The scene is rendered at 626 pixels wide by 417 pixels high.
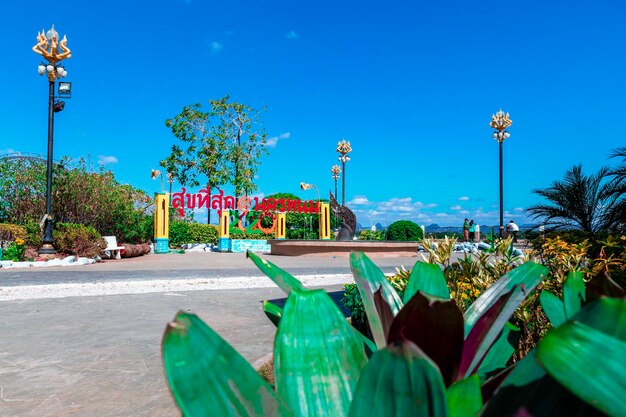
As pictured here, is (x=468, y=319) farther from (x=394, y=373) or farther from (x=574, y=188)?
(x=574, y=188)

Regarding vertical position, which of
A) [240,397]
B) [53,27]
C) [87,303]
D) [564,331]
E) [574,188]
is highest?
[53,27]

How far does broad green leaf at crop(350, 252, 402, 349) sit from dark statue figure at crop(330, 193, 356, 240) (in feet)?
77.2

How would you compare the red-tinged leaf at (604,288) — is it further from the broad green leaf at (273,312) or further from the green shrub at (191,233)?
the green shrub at (191,233)

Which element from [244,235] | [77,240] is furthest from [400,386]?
[244,235]

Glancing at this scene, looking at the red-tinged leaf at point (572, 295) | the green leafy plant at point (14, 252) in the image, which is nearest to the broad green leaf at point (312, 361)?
the red-tinged leaf at point (572, 295)

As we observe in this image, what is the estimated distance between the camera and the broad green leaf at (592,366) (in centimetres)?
34

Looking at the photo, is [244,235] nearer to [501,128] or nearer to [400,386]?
[501,128]

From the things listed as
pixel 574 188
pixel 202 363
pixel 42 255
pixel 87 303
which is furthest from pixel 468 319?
pixel 42 255

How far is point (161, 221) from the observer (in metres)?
23.4

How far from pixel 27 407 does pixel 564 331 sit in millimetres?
3896

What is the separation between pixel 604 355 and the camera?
13.6 inches

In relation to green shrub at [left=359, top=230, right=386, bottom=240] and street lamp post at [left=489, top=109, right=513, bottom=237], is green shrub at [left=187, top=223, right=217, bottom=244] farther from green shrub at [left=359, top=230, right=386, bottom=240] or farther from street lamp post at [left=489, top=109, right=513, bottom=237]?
street lamp post at [left=489, top=109, right=513, bottom=237]

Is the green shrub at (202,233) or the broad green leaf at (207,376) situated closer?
the broad green leaf at (207,376)

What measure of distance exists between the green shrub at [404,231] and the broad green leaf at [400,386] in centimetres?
2780
